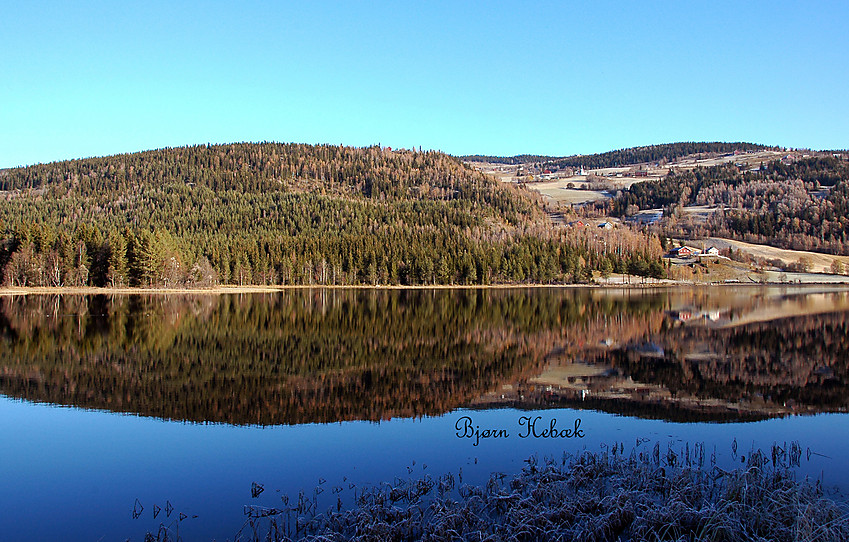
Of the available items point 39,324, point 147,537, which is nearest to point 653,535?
point 147,537

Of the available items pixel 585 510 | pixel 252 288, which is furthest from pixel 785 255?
pixel 585 510

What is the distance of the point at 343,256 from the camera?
139000 millimetres

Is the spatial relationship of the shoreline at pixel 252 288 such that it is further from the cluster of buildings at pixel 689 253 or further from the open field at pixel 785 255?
the open field at pixel 785 255

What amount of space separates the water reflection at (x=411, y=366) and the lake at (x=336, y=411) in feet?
0.46

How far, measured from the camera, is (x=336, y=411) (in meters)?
19.5

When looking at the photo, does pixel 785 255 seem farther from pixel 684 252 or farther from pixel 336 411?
pixel 336 411

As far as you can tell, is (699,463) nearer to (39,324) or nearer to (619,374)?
(619,374)

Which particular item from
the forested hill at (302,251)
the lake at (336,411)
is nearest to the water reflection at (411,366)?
the lake at (336,411)

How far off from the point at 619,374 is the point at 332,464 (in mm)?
15593

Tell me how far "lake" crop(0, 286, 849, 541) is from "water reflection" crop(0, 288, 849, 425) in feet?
0.46

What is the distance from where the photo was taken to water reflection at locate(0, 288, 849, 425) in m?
20.6

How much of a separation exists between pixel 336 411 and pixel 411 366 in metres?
8.57

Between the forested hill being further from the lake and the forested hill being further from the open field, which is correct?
the lake

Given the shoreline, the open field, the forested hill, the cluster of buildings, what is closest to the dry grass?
the shoreline
